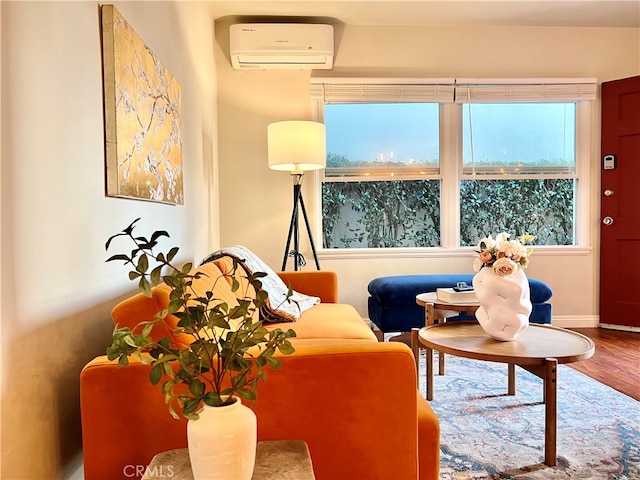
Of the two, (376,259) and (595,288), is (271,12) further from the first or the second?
(595,288)

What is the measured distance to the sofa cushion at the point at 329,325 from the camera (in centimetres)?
197

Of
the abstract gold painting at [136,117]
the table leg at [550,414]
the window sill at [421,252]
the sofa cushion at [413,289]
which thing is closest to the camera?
the abstract gold painting at [136,117]

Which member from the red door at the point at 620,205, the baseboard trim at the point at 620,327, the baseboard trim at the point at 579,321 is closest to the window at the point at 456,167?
the red door at the point at 620,205

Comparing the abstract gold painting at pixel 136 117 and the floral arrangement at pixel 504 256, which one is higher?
the abstract gold painting at pixel 136 117

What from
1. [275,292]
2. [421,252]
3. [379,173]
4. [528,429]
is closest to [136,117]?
[275,292]

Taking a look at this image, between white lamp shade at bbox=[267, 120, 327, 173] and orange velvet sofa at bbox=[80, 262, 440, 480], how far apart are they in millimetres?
2167

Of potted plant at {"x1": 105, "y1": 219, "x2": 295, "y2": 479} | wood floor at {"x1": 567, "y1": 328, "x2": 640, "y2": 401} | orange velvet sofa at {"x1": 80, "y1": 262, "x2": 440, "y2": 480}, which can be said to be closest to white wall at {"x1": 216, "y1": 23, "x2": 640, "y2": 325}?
wood floor at {"x1": 567, "y1": 328, "x2": 640, "y2": 401}

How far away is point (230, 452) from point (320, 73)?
11.9 ft

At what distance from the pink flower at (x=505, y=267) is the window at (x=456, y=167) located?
7.38 ft

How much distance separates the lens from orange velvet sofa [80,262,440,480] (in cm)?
112

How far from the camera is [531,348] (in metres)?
1.88

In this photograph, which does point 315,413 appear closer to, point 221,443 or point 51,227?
point 221,443

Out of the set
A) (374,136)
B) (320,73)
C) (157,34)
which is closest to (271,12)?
(320,73)

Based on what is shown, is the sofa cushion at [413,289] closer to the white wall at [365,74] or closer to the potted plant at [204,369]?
the white wall at [365,74]
